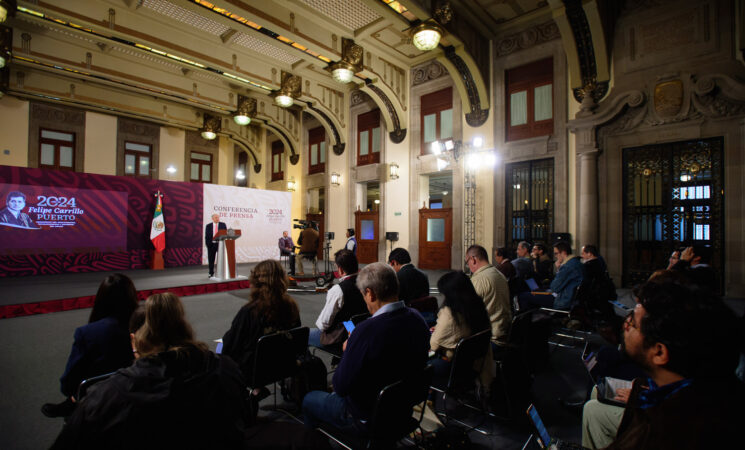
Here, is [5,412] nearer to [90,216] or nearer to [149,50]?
[90,216]

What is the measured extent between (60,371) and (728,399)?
4461mm

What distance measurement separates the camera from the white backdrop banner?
35.5 ft

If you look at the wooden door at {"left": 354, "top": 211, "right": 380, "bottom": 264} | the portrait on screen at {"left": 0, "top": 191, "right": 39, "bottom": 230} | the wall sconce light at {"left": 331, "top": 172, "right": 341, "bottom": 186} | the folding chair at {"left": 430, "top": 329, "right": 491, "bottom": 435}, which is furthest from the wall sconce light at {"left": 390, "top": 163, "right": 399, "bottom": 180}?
the portrait on screen at {"left": 0, "top": 191, "right": 39, "bottom": 230}

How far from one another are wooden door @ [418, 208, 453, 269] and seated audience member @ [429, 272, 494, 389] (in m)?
7.90

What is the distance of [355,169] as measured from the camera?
12.5 metres

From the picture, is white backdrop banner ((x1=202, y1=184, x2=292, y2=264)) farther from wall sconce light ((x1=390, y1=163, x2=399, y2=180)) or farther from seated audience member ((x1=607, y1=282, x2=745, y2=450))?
seated audience member ((x1=607, y1=282, x2=745, y2=450))

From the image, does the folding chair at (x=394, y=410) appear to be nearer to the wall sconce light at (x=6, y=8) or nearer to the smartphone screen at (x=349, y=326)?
the smartphone screen at (x=349, y=326)

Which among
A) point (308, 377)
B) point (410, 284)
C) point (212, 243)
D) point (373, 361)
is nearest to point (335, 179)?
point (212, 243)

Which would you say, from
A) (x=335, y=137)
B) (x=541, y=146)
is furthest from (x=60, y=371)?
(x=335, y=137)

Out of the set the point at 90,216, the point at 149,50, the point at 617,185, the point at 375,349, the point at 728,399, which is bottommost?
the point at 375,349

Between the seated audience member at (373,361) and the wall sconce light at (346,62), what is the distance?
28.1 feet

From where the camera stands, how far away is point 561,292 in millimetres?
4027

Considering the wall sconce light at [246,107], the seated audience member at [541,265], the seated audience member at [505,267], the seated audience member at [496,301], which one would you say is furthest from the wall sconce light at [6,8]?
the seated audience member at [541,265]

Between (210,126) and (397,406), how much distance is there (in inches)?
614
